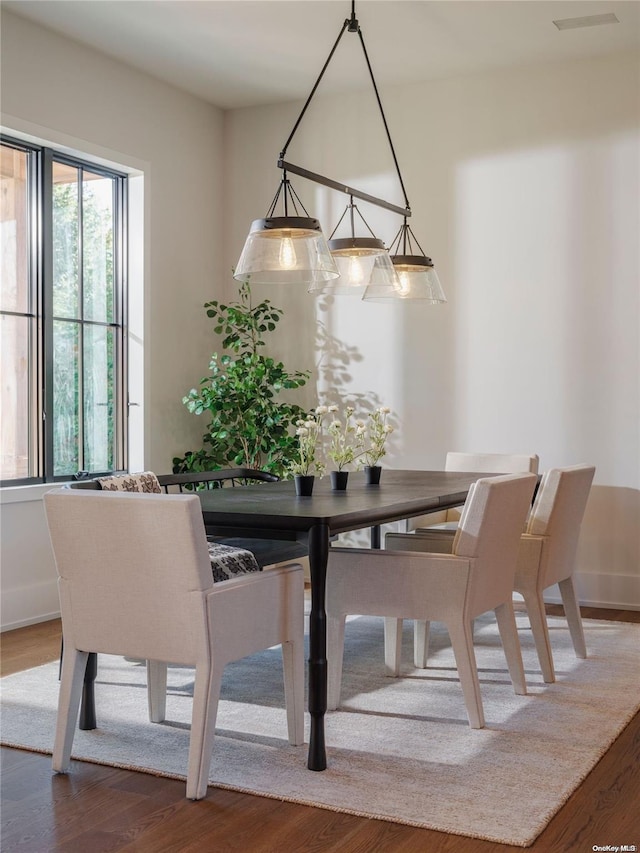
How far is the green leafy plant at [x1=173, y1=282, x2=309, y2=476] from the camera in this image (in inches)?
222

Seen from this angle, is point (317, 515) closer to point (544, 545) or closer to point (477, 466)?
point (544, 545)

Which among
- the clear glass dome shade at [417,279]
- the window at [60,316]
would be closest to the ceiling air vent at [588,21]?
the clear glass dome shade at [417,279]

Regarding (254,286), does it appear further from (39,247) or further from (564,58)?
(564,58)

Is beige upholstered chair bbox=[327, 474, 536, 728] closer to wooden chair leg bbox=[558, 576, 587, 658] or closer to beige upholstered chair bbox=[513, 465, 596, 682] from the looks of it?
beige upholstered chair bbox=[513, 465, 596, 682]

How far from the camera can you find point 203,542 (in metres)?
2.56

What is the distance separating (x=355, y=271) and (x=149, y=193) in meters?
2.03

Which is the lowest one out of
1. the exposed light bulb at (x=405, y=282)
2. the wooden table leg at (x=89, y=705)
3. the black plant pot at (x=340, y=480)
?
the wooden table leg at (x=89, y=705)

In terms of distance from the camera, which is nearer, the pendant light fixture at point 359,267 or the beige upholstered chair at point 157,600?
the beige upholstered chair at point 157,600

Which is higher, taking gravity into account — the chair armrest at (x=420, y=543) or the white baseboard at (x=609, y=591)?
the chair armrest at (x=420, y=543)

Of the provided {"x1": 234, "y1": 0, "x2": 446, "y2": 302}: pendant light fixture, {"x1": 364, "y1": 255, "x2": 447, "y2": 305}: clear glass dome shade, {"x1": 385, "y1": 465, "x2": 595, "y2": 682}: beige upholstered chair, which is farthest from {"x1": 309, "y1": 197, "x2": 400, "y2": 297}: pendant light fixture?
{"x1": 385, "y1": 465, "x2": 595, "y2": 682}: beige upholstered chair

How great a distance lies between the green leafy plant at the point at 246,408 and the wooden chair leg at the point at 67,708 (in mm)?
2831

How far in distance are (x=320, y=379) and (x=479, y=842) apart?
4.01 metres

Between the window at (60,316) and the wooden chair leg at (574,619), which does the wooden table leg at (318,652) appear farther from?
the window at (60,316)

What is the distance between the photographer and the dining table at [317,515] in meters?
2.79
